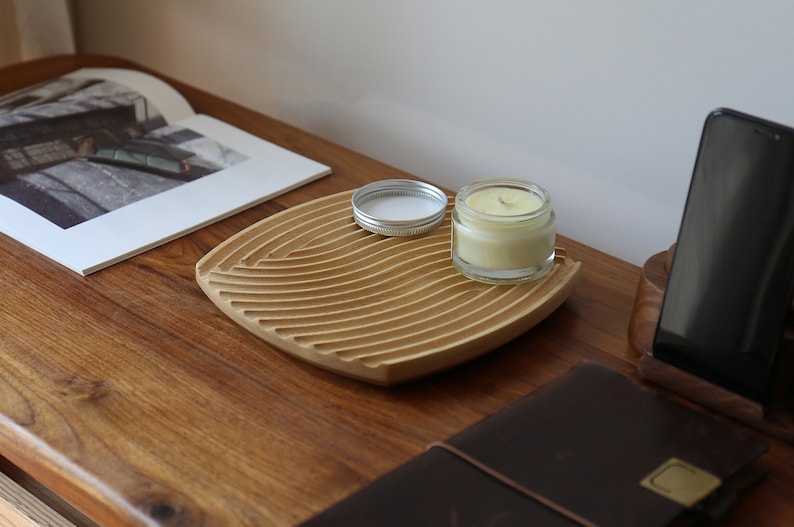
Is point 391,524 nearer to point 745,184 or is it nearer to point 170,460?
point 170,460

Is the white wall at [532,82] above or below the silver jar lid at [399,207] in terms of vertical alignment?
above

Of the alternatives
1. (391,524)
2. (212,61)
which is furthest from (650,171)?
(212,61)

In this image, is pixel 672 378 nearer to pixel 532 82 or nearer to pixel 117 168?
pixel 532 82

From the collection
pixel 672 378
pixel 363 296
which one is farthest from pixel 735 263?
pixel 363 296

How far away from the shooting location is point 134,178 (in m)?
0.92

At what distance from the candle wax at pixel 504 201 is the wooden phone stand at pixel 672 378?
10 cm

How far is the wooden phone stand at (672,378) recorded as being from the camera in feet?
2.01

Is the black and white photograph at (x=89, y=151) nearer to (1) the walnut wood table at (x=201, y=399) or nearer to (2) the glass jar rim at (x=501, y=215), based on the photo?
(1) the walnut wood table at (x=201, y=399)

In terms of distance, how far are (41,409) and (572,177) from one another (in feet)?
1.75

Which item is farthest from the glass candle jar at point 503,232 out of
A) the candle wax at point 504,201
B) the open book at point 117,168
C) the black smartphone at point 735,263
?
the open book at point 117,168

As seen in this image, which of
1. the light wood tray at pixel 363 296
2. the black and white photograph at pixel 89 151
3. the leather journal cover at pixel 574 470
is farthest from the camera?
the black and white photograph at pixel 89 151

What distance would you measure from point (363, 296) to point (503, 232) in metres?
0.12

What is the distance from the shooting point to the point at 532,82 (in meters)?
0.90

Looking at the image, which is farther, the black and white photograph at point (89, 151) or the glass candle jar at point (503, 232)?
the black and white photograph at point (89, 151)
